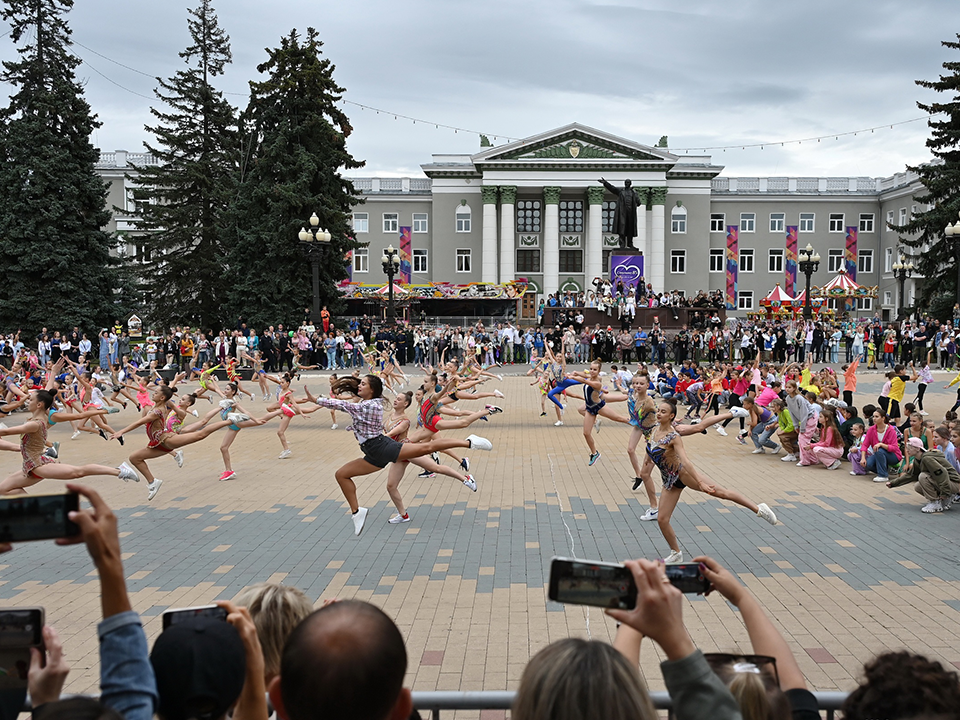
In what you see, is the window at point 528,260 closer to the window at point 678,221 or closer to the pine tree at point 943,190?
the window at point 678,221

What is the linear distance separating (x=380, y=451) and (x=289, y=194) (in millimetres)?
31966

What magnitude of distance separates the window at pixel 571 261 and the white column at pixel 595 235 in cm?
173

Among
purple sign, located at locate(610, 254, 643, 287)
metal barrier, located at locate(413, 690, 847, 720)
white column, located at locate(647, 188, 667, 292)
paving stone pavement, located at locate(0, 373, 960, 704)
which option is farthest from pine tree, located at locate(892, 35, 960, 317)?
metal barrier, located at locate(413, 690, 847, 720)

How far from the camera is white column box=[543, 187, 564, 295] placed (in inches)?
2574

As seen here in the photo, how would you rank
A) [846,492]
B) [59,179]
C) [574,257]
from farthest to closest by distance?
[574,257], [59,179], [846,492]

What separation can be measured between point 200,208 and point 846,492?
40701 millimetres

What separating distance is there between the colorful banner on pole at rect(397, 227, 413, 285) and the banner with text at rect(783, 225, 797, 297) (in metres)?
33.9

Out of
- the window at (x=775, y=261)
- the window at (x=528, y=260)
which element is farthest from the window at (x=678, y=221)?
the window at (x=528, y=260)

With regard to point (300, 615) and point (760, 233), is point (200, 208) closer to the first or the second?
point (300, 615)

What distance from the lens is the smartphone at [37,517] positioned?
6.96ft

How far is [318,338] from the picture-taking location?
30.6 m

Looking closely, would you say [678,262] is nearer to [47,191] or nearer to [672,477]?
[47,191]

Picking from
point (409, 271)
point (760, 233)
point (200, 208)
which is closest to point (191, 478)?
point (200, 208)

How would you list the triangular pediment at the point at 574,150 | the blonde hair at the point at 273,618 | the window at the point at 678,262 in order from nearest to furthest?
the blonde hair at the point at 273,618, the triangular pediment at the point at 574,150, the window at the point at 678,262
